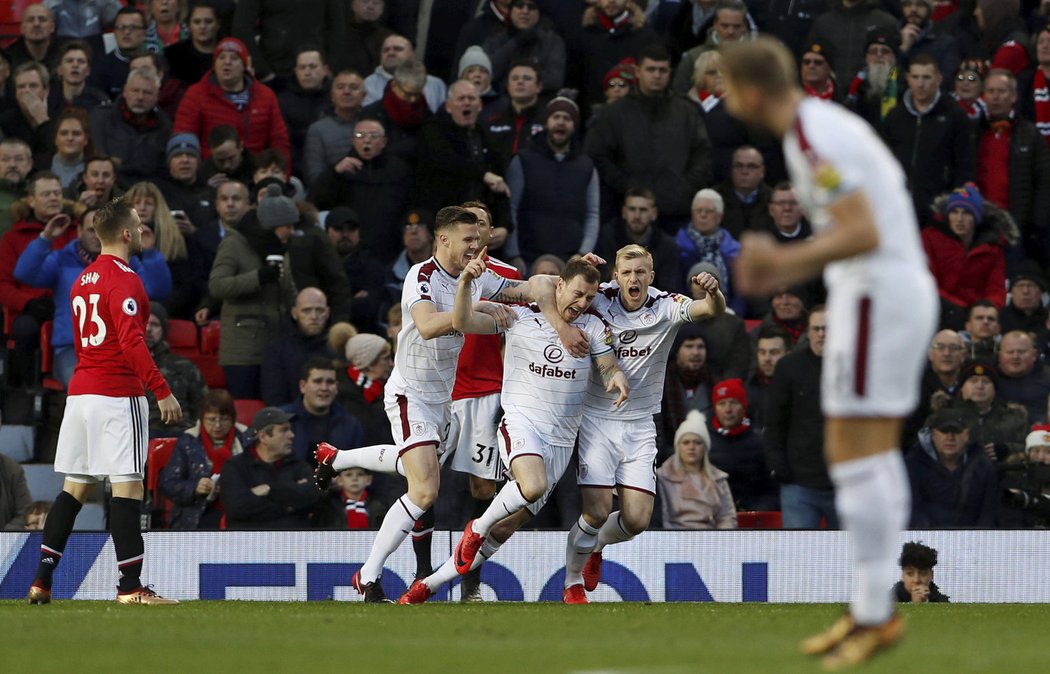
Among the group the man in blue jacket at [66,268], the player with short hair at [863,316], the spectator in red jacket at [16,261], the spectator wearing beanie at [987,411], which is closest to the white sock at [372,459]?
the man in blue jacket at [66,268]

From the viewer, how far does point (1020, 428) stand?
46.8 feet

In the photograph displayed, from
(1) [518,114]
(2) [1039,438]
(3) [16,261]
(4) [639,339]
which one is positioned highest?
(1) [518,114]

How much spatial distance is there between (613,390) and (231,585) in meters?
3.63

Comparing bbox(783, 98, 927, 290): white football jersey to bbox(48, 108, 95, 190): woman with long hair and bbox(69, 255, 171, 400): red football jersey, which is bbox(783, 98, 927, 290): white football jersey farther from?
bbox(48, 108, 95, 190): woman with long hair

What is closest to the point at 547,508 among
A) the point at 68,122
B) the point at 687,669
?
the point at 68,122

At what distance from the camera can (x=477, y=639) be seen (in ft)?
26.4

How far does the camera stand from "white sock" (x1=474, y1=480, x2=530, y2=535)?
1098cm

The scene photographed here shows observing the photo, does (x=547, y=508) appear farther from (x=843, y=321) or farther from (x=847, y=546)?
(x=843, y=321)

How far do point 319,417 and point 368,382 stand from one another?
0.60m

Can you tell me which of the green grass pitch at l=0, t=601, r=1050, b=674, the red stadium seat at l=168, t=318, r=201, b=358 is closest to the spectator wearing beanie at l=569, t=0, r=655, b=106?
the red stadium seat at l=168, t=318, r=201, b=358

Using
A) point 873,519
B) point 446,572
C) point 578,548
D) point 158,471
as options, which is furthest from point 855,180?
point 158,471

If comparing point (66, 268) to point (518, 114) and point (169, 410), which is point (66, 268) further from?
point (518, 114)

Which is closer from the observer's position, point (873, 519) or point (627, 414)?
point (873, 519)

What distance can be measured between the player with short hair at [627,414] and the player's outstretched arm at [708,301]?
0.16 meters
